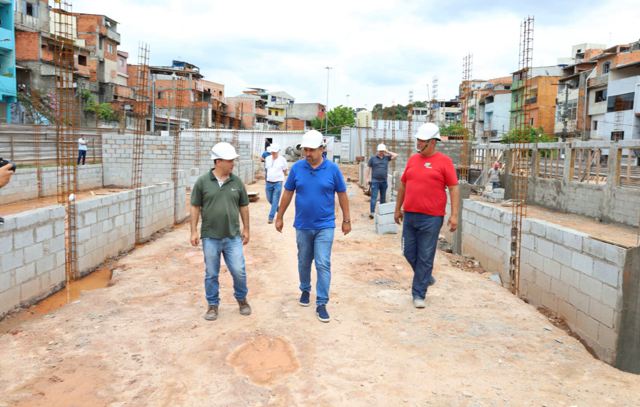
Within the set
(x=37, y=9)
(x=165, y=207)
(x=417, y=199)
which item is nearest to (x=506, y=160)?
(x=165, y=207)

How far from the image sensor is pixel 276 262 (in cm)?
688

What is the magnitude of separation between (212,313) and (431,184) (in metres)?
2.42

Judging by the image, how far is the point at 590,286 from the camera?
418 centimetres

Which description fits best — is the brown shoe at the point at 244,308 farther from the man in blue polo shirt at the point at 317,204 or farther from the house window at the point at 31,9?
the house window at the point at 31,9

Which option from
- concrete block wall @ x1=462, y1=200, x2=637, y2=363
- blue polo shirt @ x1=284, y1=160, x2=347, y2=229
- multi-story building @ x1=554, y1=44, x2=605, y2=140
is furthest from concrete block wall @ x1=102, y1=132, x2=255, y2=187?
multi-story building @ x1=554, y1=44, x2=605, y2=140

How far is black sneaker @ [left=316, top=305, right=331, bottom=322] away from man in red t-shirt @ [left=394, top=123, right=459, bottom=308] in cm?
103

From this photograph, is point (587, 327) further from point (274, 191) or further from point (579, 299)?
point (274, 191)

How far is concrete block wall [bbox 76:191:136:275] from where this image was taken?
602 centimetres

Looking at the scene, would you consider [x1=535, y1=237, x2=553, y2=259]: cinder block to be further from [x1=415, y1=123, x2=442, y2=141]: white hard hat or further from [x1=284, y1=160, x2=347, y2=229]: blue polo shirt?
[x1=284, y1=160, x2=347, y2=229]: blue polo shirt

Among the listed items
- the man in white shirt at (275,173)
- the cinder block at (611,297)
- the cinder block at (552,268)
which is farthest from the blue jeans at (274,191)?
the cinder block at (611,297)

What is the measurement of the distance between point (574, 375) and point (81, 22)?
145 ft

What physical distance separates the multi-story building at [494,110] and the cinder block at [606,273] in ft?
159

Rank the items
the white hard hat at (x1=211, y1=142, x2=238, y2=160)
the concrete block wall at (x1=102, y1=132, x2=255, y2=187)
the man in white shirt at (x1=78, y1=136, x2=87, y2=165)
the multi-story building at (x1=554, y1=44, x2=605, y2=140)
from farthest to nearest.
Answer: the multi-story building at (x1=554, y1=44, x2=605, y2=140)
the man in white shirt at (x1=78, y1=136, x2=87, y2=165)
the concrete block wall at (x1=102, y1=132, x2=255, y2=187)
the white hard hat at (x1=211, y1=142, x2=238, y2=160)

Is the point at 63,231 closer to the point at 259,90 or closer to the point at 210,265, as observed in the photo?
the point at 210,265
